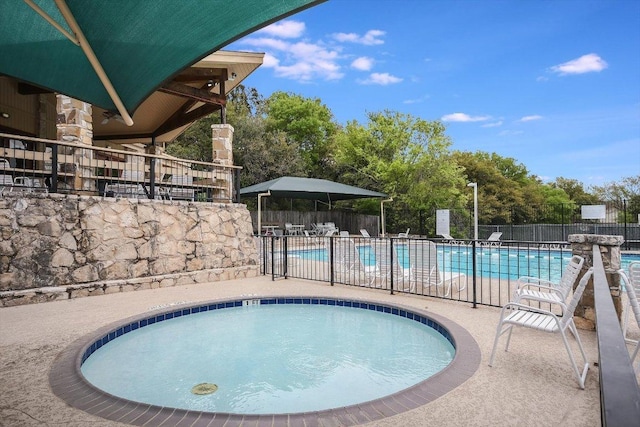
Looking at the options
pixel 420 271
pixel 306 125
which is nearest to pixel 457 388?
pixel 420 271

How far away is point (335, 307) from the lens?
661cm

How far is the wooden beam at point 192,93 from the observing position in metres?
9.65

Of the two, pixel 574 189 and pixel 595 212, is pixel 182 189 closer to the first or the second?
pixel 595 212

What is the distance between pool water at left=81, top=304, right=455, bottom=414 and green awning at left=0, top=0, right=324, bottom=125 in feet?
8.76

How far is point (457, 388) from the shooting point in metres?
3.14

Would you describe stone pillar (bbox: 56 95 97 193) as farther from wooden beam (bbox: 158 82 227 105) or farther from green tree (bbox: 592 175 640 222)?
green tree (bbox: 592 175 640 222)

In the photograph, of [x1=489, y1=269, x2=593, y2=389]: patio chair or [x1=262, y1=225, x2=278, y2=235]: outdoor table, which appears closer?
[x1=489, y1=269, x2=593, y2=389]: patio chair

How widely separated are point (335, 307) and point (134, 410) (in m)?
4.14

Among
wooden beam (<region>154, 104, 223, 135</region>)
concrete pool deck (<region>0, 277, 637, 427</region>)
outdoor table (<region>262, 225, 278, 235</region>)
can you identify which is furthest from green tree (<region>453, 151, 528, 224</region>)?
concrete pool deck (<region>0, 277, 637, 427</region>)

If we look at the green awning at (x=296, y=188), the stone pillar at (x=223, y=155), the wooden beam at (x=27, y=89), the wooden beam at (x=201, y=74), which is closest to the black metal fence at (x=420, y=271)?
the stone pillar at (x=223, y=155)

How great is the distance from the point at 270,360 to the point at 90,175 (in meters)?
6.56

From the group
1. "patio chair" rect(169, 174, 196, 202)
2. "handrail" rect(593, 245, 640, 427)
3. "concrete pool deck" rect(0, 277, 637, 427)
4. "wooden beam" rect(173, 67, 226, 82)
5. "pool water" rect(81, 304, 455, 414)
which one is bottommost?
"pool water" rect(81, 304, 455, 414)

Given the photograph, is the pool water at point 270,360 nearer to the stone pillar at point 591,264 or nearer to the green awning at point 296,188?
the stone pillar at point 591,264

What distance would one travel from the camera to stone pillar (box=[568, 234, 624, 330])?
14.0ft
